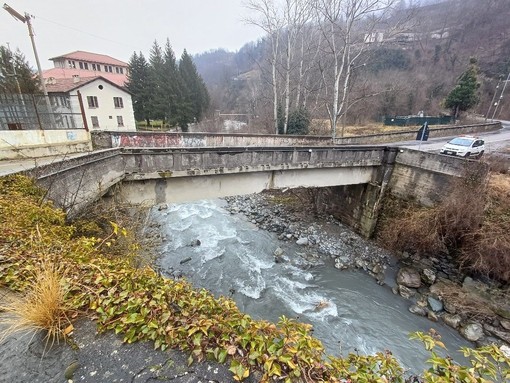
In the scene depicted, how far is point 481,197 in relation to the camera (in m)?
10.4

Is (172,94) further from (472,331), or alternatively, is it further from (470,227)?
(472,331)

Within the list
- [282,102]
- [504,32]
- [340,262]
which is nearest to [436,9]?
[504,32]

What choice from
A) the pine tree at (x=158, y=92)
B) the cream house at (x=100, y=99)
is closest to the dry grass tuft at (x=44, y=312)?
the cream house at (x=100, y=99)

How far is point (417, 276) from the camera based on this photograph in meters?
11.2

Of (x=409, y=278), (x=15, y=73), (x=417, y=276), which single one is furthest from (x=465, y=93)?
(x=15, y=73)

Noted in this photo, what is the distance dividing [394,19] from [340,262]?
1863cm

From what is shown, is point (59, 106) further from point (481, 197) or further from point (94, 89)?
point (481, 197)

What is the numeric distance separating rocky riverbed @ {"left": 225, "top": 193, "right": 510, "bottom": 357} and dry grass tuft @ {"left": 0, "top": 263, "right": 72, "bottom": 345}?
37.1 feet

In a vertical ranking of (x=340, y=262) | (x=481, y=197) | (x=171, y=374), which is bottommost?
(x=340, y=262)

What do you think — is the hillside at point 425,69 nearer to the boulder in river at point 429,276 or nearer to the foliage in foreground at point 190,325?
the boulder in river at point 429,276

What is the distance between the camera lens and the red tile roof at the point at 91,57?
44.9m

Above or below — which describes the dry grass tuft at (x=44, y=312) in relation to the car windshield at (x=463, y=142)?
below

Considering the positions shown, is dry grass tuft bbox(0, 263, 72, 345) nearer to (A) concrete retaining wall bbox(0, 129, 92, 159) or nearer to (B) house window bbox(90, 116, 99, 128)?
(A) concrete retaining wall bbox(0, 129, 92, 159)

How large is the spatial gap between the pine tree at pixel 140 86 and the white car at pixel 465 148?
1478 inches
